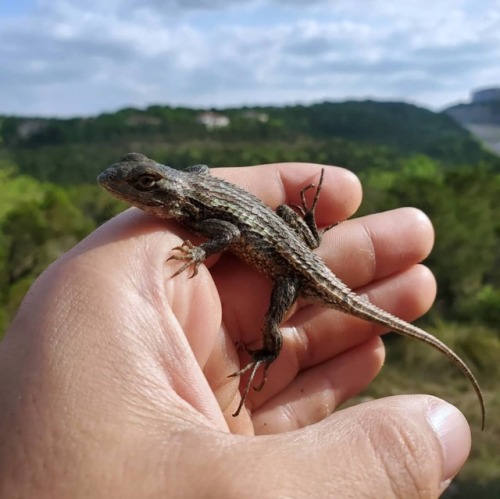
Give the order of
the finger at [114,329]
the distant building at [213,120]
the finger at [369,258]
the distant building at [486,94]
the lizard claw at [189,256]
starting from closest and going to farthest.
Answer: the finger at [114,329] → the lizard claw at [189,256] → the finger at [369,258] → the distant building at [213,120] → the distant building at [486,94]

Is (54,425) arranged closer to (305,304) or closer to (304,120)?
(305,304)

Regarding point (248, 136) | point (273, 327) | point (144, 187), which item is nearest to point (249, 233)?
point (273, 327)

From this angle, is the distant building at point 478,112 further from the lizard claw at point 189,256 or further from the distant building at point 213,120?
the lizard claw at point 189,256

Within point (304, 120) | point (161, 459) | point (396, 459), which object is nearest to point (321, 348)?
point (396, 459)

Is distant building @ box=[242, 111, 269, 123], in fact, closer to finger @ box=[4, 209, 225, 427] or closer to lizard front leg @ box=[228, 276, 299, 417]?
lizard front leg @ box=[228, 276, 299, 417]

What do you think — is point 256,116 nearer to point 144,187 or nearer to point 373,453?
point 144,187

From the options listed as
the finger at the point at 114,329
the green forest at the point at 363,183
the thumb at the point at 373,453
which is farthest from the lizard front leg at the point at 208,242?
the green forest at the point at 363,183
